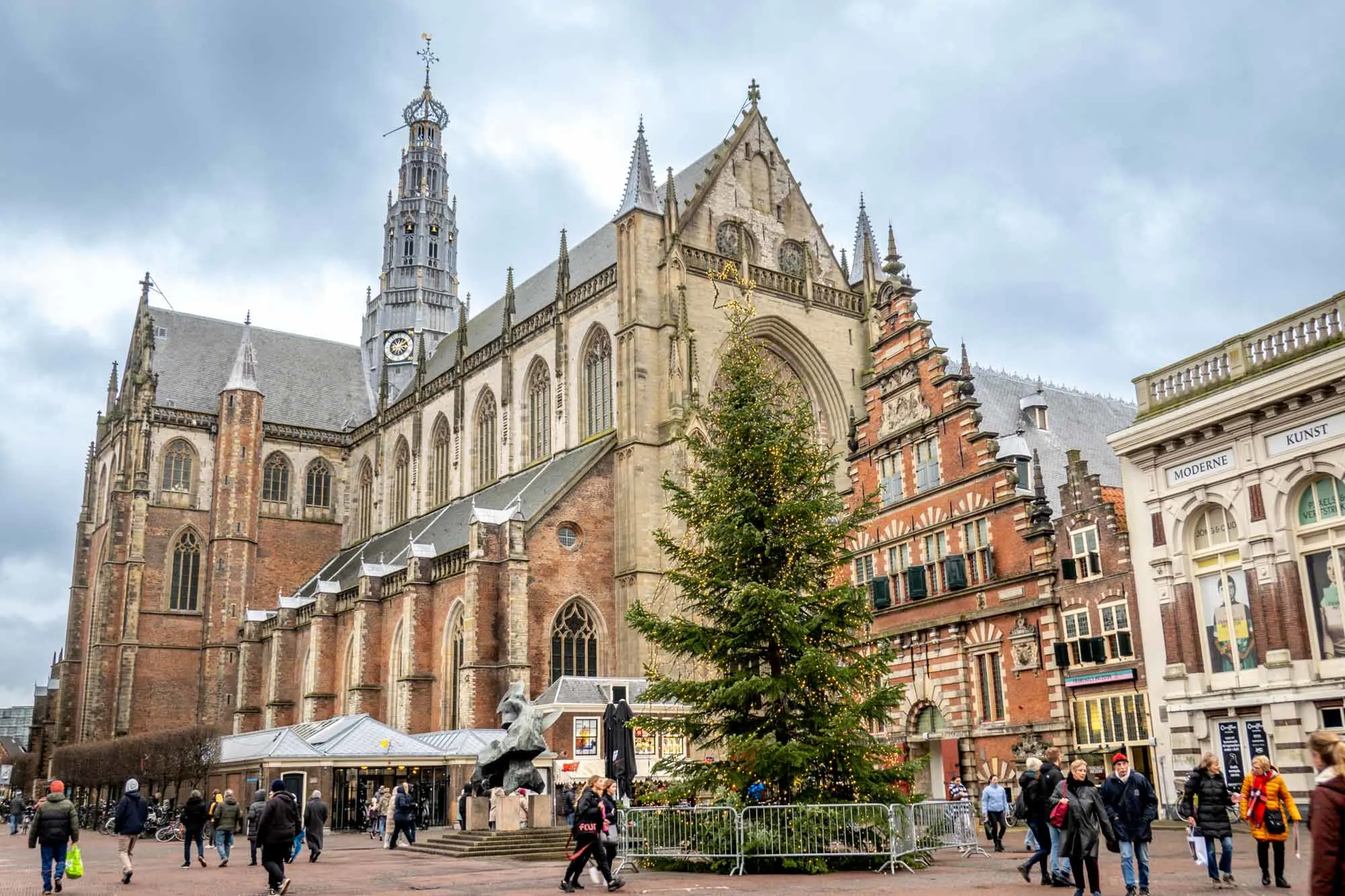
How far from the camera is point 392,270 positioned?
69500 millimetres

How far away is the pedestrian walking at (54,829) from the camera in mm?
14586

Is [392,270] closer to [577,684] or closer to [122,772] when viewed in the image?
[122,772]

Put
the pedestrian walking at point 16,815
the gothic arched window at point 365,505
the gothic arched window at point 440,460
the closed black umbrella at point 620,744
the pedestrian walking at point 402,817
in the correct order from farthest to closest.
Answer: the gothic arched window at point 365,505 < the gothic arched window at point 440,460 < the pedestrian walking at point 16,815 < the pedestrian walking at point 402,817 < the closed black umbrella at point 620,744

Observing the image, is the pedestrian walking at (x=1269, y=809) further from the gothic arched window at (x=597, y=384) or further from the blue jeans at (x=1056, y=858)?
the gothic arched window at (x=597, y=384)

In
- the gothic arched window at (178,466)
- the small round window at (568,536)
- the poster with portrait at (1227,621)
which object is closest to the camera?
the poster with portrait at (1227,621)

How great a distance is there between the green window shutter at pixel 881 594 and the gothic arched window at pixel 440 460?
27331mm

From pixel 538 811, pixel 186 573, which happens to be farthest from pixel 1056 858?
pixel 186 573

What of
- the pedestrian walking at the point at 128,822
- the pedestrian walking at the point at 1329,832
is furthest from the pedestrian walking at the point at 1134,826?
the pedestrian walking at the point at 128,822

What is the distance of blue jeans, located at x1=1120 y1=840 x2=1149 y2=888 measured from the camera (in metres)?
12.0

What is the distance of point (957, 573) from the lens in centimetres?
2686

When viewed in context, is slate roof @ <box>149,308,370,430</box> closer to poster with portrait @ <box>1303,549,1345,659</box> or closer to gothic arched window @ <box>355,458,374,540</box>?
A: gothic arched window @ <box>355,458,374,540</box>

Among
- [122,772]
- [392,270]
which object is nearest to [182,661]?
[122,772]

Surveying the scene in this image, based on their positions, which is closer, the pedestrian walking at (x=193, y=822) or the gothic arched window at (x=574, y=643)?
the pedestrian walking at (x=193, y=822)

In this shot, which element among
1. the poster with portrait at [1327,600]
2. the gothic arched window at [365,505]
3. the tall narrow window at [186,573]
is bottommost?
the poster with portrait at [1327,600]
